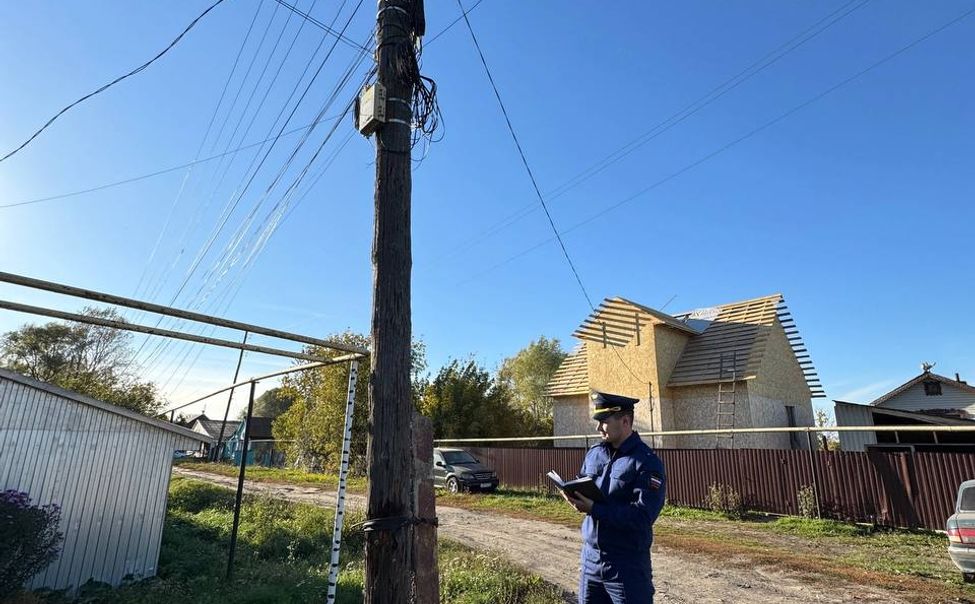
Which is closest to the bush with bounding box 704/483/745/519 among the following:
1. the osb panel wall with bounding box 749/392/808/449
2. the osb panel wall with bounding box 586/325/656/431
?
the osb panel wall with bounding box 586/325/656/431

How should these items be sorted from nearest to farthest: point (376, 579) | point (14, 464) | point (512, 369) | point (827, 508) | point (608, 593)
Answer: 1. point (376, 579)
2. point (608, 593)
3. point (14, 464)
4. point (827, 508)
5. point (512, 369)

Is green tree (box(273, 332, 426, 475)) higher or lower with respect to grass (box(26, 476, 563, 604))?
higher

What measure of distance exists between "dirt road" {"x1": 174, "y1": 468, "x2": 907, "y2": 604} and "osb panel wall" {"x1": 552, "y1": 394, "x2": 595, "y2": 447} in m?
9.82

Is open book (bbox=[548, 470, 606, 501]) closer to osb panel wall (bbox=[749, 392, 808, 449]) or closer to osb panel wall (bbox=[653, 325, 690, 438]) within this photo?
osb panel wall (bbox=[653, 325, 690, 438])

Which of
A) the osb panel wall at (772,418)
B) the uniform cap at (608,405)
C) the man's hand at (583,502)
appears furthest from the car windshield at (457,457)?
the man's hand at (583,502)

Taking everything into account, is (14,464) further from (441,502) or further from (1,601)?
(441,502)

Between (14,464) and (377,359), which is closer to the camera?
(377,359)

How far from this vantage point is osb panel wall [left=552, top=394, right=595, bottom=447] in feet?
68.0

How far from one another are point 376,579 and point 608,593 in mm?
1407

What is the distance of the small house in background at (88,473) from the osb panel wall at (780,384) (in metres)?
17.2

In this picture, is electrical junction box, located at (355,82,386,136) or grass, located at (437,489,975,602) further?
grass, located at (437,489,975,602)

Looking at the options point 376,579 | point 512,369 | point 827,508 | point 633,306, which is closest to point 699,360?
point 633,306

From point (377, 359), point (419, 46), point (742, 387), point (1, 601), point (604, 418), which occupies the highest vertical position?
point (419, 46)

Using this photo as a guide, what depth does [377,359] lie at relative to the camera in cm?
328
